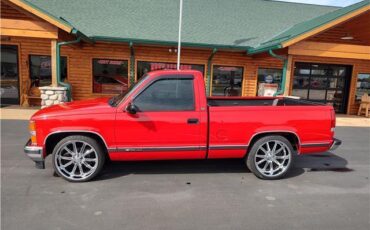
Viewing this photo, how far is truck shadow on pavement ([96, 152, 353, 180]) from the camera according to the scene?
4895 mm

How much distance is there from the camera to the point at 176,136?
4.38m

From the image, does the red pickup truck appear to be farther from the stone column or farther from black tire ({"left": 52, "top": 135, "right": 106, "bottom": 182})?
the stone column

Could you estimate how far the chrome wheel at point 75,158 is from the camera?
4.28 meters

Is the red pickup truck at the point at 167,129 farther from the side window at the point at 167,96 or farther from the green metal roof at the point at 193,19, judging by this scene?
the green metal roof at the point at 193,19

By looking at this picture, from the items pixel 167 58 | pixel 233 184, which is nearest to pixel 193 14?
pixel 167 58

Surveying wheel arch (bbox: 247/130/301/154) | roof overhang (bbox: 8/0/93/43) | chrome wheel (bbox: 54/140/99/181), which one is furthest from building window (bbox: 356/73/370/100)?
chrome wheel (bbox: 54/140/99/181)

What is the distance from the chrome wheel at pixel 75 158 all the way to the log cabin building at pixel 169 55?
682cm

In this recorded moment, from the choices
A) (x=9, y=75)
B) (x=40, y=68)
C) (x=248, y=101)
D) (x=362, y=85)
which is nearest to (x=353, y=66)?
(x=362, y=85)

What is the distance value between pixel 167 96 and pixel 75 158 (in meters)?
1.73

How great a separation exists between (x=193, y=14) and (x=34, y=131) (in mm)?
12768

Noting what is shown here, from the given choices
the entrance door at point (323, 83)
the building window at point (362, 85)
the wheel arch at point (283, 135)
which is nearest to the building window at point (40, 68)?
the wheel arch at point (283, 135)

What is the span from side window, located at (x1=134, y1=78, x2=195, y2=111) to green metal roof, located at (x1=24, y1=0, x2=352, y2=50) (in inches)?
291

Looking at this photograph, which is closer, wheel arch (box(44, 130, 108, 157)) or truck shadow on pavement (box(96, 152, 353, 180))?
wheel arch (box(44, 130, 108, 157))

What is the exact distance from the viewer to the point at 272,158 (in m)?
4.69
